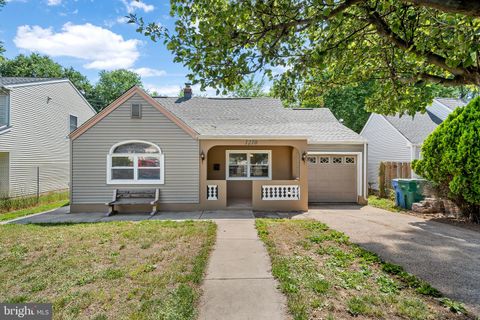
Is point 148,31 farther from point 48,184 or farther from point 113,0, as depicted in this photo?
point 48,184

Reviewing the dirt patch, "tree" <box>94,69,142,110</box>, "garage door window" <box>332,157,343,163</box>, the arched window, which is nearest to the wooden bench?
the arched window

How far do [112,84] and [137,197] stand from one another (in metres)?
36.0

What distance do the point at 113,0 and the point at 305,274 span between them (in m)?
8.32

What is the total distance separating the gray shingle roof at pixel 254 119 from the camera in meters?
10.2

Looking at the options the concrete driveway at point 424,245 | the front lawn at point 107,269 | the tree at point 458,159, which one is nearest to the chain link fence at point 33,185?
the front lawn at point 107,269

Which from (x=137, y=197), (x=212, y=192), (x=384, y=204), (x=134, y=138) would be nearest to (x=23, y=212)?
(x=137, y=197)

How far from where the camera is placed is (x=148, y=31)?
3818 mm

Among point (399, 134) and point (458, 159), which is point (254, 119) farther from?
point (399, 134)

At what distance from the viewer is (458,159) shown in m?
7.46

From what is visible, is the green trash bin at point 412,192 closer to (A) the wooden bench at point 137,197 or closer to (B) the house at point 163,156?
(B) the house at point 163,156

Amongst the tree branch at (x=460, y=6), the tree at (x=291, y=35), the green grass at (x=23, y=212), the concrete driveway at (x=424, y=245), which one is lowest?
the green grass at (x=23, y=212)

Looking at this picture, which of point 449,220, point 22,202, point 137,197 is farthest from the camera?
point 22,202

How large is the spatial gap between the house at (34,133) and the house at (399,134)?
19.1m

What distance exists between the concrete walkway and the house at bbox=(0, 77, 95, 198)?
1216cm
